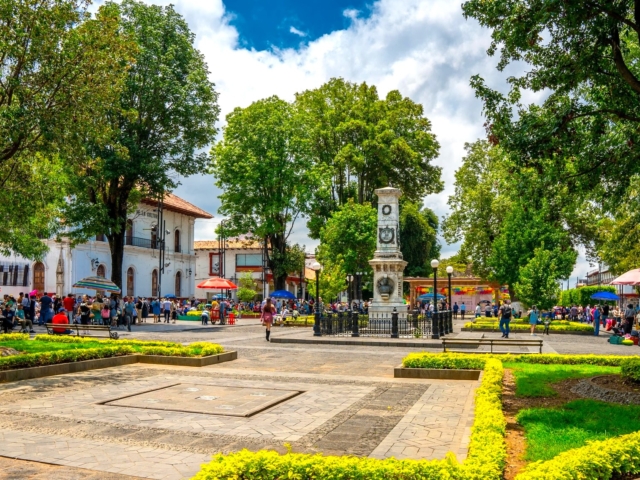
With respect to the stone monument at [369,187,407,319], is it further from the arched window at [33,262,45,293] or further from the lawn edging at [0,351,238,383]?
the arched window at [33,262,45,293]

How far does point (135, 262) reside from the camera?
4612 centimetres

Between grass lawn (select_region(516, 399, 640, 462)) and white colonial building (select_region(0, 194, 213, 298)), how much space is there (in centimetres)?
2933

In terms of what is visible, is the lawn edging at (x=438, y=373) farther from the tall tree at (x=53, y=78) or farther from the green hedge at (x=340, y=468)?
the tall tree at (x=53, y=78)

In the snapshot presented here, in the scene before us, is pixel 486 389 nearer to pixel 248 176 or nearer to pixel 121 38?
pixel 121 38

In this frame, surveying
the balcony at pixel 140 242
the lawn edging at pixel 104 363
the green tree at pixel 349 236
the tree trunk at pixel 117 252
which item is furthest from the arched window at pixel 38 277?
the lawn edging at pixel 104 363

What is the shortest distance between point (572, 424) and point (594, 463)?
2.58 m

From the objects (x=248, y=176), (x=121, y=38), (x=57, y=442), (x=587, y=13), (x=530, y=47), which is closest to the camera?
(x=57, y=442)

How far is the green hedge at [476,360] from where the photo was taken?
13.0 m

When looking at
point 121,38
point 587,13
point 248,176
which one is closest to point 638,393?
point 587,13

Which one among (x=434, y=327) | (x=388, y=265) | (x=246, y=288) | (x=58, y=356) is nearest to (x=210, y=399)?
(x=58, y=356)

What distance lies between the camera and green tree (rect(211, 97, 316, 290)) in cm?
3975

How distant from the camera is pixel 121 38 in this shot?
54.8 ft

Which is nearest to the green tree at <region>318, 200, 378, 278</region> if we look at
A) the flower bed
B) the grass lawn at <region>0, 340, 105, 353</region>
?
the flower bed

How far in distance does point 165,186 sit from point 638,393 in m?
28.0
